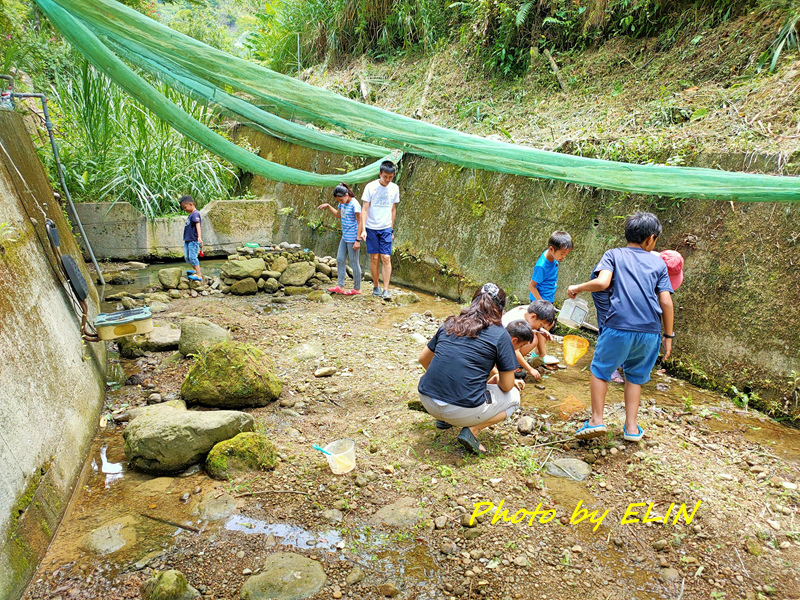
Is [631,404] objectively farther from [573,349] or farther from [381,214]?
[381,214]

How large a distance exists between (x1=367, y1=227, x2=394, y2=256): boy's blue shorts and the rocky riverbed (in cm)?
267

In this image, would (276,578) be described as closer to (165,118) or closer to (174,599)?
(174,599)

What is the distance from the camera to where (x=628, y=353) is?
10.0 feet

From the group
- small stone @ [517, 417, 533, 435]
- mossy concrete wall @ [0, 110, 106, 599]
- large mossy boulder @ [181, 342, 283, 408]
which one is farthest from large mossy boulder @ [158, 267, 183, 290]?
small stone @ [517, 417, 533, 435]

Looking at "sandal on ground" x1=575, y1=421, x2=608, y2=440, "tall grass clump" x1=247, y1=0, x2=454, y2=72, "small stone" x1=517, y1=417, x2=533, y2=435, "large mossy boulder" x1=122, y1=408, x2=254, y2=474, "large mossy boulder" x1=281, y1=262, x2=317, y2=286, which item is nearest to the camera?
"large mossy boulder" x1=122, y1=408, x2=254, y2=474

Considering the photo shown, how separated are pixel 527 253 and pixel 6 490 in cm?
500

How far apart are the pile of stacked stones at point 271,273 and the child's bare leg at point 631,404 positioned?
4.59 metres

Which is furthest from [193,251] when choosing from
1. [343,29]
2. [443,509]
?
[343,29]

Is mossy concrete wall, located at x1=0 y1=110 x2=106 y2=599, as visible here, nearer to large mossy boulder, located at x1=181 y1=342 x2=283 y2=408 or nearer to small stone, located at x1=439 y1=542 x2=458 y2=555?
large mossy boulder, located at x1=181 y1=342 x2=283 y2=408

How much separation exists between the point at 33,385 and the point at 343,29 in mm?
11531

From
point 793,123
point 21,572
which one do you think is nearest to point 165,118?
point 21,572

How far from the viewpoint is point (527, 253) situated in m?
5.79

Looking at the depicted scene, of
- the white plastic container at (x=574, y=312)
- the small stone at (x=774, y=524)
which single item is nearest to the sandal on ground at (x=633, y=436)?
the small stone at (x=774, y=524)

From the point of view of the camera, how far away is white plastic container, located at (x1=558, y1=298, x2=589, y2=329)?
4441mm
